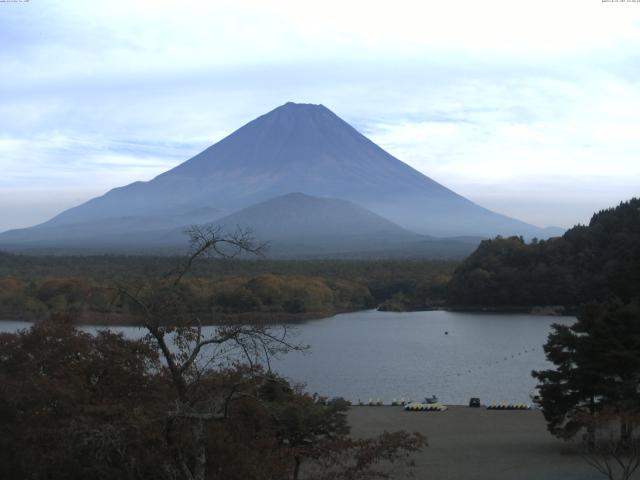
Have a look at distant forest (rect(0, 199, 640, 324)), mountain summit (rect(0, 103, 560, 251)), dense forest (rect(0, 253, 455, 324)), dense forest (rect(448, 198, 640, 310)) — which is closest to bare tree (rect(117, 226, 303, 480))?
dense forest (rect(0, 253, 455, 324))

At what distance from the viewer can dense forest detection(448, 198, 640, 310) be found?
38375 millimetres

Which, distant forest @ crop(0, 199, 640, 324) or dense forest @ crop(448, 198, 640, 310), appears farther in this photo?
dense forest @ crop(448, 198, 640, 310)

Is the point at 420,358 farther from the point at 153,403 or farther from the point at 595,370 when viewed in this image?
the point at 153,403

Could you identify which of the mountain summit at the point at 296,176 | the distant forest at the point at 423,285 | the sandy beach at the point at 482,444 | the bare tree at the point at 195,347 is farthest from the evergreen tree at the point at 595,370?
the mountain summit at the point at 296,176

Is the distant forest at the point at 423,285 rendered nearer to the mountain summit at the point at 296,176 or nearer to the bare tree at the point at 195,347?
the bare tree at the point at 195,347

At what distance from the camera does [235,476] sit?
18.2ft

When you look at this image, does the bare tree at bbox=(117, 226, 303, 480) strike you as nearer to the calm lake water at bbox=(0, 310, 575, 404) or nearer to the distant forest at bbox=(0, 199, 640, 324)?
the calm lake water at bbox=(0, 310, 575, 404)

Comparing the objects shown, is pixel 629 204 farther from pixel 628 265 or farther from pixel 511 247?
pixel 628 265

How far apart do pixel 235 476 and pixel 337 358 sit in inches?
722

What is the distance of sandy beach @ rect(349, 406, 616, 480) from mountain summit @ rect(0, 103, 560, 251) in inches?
4337

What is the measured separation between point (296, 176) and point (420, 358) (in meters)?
Answer: 112

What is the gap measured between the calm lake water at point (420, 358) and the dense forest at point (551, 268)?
3.28 metres

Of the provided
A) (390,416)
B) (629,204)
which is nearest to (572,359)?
(390,416)

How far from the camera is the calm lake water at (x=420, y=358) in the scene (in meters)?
18.9
